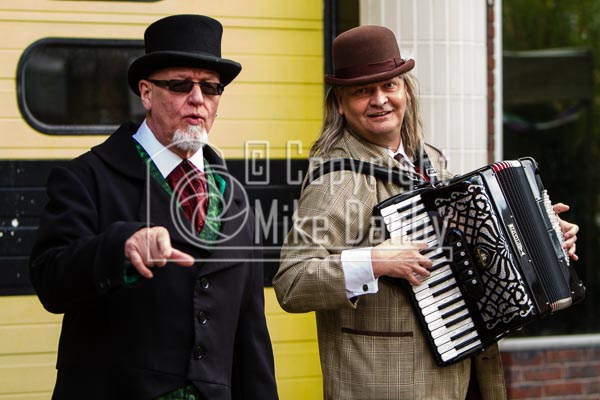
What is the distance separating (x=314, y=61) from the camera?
14.8 ft

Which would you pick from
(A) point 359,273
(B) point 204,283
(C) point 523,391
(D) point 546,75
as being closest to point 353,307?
(A) point 359,273

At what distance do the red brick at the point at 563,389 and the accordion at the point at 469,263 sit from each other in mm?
2178

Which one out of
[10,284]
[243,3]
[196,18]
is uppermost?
[243,3]

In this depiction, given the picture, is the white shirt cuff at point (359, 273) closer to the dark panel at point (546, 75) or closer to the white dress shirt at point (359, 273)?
the white dress shirt at point (359, 273)

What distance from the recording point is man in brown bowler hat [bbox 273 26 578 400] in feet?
9.39

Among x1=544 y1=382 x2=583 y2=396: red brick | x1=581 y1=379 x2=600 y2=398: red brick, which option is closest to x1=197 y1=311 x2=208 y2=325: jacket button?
x1=544 y1=382 x2=583 y2=396: red brick

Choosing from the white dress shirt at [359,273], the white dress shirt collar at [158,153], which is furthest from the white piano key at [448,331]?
the white dress shirt collar at [158,153]

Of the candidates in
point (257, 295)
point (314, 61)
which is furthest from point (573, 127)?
point (257, 295)

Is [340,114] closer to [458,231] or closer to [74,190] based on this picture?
[458,231]

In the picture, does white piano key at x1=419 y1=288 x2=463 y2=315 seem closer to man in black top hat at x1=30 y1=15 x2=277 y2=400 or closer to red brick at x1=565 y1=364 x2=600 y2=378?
man in black top hat at x1=30 y1=15 x2=277 y2=400

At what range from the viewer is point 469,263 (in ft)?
9.54

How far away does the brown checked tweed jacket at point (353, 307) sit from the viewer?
289 cm

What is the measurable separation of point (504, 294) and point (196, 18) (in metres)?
1.23

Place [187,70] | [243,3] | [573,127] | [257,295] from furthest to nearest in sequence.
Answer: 1. [573,127]
2. [243,3]
3. [257,295]
4. [187,70]
